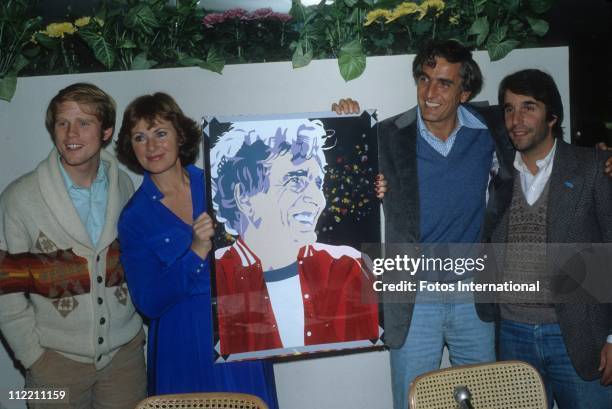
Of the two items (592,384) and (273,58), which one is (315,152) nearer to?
(273,58)

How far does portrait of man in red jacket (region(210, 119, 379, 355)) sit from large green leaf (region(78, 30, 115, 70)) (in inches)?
24.0

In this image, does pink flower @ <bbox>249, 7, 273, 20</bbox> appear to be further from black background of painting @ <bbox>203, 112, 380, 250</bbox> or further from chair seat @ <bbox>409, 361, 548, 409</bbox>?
chair seat @ <bbox>409, 361, 548, 409</bbox>

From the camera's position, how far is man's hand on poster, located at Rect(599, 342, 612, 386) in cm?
211

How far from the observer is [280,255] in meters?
2.14

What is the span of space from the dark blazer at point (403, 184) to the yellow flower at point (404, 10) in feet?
1.35

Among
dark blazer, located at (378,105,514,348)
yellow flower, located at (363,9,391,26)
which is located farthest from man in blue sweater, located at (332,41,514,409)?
yellow flower, located at (363,9,391,26)

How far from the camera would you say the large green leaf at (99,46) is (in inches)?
85.8

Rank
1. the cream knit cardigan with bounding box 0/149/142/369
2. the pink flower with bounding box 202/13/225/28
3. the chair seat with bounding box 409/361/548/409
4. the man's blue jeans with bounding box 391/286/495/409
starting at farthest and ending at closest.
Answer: the pink flower with bounding box 202/13/225/28, the man's blue jeans with bounding box 391/286/495/409, the cream knit cardigan with bounding box 0/149/142/369, the chair seat with bounding box 409/361/548/409

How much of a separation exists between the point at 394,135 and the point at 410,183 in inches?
8.2

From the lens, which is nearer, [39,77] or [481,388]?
[481,388]

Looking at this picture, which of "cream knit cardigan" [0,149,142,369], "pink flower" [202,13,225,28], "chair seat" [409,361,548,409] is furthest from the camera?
"pink flower" [202,13,225,28]

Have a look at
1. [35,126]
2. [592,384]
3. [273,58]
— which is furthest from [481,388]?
[35,126]

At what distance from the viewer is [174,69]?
219 cm

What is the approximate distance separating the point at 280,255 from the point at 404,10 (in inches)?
46.2
